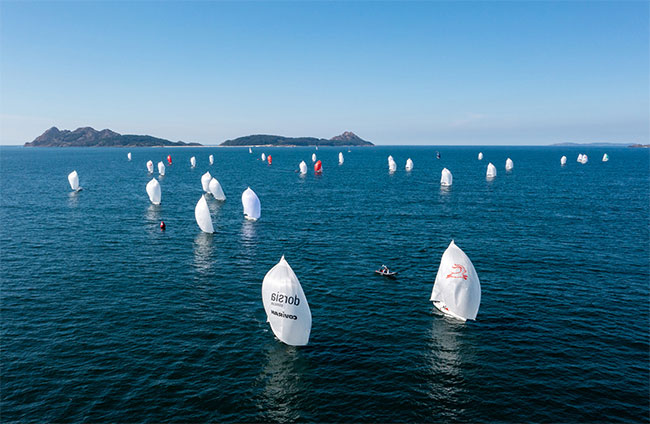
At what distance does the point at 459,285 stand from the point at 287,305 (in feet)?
52.7

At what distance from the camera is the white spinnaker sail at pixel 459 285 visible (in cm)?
3753

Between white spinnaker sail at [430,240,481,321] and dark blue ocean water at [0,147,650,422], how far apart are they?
58.9 inches

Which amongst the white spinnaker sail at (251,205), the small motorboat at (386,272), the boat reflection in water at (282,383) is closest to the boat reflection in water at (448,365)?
the boat reflection in water at (282,383)

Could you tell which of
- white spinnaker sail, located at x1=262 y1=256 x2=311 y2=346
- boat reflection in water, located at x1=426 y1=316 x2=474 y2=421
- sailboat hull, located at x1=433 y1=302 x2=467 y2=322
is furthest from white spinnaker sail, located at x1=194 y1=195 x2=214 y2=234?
boat reflection in water, located at x1=426 y1=316 x2=474 y2=421

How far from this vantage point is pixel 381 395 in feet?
93.8

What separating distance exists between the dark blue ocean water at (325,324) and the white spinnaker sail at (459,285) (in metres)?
1.50

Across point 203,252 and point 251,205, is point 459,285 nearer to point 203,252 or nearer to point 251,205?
point 203,252

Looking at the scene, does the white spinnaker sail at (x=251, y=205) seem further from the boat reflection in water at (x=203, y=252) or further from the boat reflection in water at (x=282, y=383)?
the boat reflection in water at (x=282, y=383)

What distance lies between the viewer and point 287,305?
1305 inches

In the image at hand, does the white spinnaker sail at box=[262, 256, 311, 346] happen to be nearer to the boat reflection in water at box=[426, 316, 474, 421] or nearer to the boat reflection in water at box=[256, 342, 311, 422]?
the boat reflection in water at box=[256, 342, 311, 422]

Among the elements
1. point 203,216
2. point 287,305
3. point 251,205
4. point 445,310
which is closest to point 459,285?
point 445,310

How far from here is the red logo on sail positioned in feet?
123

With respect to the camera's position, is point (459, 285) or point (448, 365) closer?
point (448, 365)

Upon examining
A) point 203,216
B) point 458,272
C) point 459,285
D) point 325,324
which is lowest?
point 325,324
